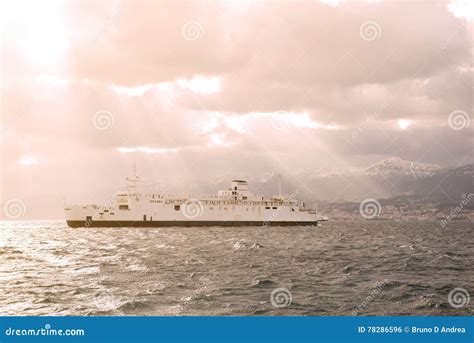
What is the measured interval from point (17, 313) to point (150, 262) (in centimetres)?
1406

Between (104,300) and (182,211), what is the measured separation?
7607 centimetres

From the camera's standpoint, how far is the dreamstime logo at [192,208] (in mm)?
94375

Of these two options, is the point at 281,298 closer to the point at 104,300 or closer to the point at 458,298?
the point at 104,300

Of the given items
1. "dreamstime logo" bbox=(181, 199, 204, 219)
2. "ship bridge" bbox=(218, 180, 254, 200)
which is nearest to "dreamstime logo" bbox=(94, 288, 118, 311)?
"dreamstime logo" bbox=(181, 199, 204, 219)

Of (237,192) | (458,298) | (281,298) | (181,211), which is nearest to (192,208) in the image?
(181,211)

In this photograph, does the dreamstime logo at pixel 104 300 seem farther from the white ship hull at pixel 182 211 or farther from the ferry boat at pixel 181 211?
the white ship hull at pixel 182 211

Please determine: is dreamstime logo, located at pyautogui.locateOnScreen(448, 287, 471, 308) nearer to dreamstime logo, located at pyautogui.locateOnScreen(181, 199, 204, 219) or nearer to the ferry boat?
the ferry boat

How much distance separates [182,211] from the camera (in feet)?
309

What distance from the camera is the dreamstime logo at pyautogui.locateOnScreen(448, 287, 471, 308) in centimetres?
1870

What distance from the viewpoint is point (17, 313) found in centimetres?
1642

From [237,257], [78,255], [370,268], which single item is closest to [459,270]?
[370,268]

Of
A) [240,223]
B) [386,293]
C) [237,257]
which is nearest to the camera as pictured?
[386,293]

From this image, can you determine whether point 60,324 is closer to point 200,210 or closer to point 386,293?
point 386,293

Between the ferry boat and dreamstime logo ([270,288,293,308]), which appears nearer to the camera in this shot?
dreamstime logo ([270,288,293,308])
